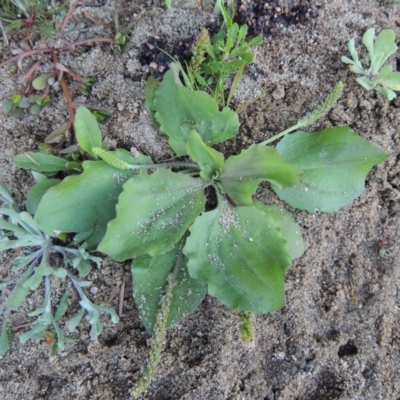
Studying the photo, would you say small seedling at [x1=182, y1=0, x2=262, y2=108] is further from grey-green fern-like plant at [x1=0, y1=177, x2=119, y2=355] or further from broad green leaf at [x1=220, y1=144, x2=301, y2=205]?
grey-green fern-like plant at [x1=0, y1=177, x2=119, y2=355]

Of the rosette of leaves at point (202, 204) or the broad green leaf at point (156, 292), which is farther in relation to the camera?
the broad green leaf at point (156, 292)

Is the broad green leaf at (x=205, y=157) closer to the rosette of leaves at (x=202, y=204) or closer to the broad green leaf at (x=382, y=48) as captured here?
the rosette of leaves at (x=202, y=204)

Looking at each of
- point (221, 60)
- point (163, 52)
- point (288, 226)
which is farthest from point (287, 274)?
point (163, 52)

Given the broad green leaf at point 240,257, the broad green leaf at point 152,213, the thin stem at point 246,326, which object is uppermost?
the broad green leaf at point 152,213

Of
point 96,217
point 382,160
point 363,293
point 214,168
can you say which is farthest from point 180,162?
point 363,293

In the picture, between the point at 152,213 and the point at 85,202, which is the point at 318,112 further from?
the point at 85,202

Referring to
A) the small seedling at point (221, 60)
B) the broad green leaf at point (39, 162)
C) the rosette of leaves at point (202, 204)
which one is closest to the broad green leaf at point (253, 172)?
the rosette of leaves at point (202, 204)

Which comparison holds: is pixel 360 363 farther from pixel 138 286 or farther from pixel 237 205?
pixel 138 286

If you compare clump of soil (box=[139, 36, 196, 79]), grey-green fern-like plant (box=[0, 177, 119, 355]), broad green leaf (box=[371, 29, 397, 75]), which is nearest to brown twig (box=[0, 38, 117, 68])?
clump of soil (box=[139, 36, 196, 79])
